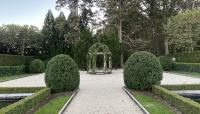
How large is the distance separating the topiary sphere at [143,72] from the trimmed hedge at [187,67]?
620 inches

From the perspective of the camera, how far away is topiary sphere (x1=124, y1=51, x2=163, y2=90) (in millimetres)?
16417

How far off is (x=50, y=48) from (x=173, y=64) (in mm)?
19525

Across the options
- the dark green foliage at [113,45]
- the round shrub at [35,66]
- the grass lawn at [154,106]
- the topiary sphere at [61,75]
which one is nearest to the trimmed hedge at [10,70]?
the round shrub at [35,66]

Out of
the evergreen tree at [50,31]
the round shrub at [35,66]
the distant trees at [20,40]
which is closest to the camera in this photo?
the round shrub at [35,66]

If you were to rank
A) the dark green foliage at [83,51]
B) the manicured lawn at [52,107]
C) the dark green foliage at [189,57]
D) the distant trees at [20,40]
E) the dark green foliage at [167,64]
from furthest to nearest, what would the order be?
the distant trees at [20,40], the dark green foliage at [83,51], the dark green foliage at [167,64], the dark green foliage at [189,57], the manicured lawn at [52,107]

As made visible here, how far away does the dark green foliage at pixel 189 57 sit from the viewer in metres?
34.9

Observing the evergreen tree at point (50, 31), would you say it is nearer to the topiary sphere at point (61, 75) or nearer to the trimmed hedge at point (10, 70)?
the trimmed hedge at point (10, 70)

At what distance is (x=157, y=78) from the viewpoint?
16531mm

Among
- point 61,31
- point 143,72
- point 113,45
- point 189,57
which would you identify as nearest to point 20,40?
point 61,31

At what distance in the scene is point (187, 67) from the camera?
34.5m

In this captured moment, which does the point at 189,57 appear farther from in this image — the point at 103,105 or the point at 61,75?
the point at 103,105

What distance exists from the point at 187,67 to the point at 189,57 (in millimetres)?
2786

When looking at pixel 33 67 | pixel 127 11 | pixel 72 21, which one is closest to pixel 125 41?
pixel 127 11

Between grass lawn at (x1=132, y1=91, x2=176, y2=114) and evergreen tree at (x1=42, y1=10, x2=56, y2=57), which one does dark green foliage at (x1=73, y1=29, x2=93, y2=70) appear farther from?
grass lawn at (x1=132, y1=91, x2=176, y2=114)
